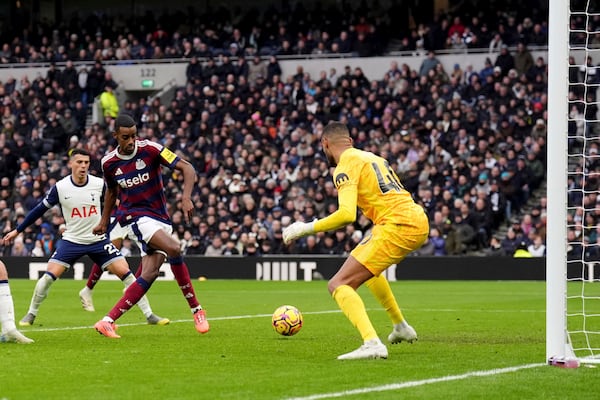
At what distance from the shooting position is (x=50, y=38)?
139ft

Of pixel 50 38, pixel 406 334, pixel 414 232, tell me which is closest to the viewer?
pixel 414 232

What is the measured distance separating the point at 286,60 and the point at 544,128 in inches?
416

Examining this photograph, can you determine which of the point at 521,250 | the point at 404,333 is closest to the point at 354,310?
the point at 404,333

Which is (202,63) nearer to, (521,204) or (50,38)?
Result: (50,38)

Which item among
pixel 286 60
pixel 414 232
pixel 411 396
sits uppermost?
pixel 286 60

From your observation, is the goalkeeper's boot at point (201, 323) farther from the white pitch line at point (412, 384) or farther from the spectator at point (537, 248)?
the spectator at point (537, 248)

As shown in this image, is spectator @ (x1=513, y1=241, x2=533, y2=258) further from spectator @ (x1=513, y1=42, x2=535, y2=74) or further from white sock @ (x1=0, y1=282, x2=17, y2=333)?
white sock @ (x1=0, y1=282, x2=17, y2=333)

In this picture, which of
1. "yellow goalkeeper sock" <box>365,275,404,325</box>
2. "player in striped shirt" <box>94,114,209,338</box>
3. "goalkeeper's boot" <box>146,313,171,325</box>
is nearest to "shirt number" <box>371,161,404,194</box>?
"yellow goalkeeper sock" <box>365,275,404,325</box>

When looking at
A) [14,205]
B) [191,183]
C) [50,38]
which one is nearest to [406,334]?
[191,183]

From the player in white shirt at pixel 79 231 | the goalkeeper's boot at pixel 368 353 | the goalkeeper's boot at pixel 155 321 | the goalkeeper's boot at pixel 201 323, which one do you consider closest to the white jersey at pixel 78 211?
the player in white shirt at pixel 79 231

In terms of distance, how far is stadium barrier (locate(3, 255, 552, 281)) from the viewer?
1044 inches

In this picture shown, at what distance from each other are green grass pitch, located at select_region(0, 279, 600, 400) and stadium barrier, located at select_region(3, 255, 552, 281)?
9178 mm

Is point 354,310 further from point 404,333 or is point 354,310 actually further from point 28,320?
point 28,320

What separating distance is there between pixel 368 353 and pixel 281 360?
2.45ft
